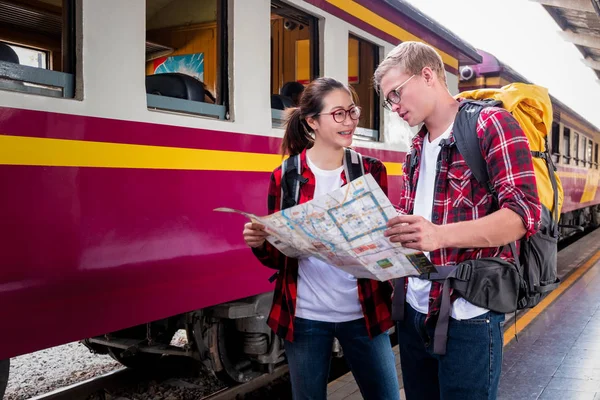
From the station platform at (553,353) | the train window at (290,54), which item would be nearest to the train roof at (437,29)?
the train window at (290,54)

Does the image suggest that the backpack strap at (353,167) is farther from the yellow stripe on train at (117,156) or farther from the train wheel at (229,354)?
the train wheel at (229,354)

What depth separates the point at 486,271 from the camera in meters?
1.83

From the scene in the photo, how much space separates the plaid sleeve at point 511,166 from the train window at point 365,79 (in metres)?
3.14

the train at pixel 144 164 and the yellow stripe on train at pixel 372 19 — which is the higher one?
the yellow stripe on train at pixel 372 19

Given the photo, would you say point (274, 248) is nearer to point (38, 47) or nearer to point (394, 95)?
point (394, 95)

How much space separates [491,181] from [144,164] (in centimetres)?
171

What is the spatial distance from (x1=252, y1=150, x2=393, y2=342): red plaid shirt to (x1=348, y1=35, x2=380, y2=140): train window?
8.65ft

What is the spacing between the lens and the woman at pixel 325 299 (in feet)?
7.41

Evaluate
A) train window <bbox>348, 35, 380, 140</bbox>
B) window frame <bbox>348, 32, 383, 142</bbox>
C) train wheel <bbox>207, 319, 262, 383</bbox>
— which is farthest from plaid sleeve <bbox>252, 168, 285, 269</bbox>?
train window <bbox>348, 35, 380, 140</bbox>

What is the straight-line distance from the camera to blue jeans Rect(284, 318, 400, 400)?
226cm

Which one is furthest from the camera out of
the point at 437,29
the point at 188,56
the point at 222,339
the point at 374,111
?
the point at 437,29

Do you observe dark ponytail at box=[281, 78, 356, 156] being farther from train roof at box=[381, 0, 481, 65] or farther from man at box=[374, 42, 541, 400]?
train roof at box=[381, 0, 481, 65]

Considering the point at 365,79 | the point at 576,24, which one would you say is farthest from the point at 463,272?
the point at 576,24

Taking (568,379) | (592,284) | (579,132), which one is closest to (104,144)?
(568,379)
